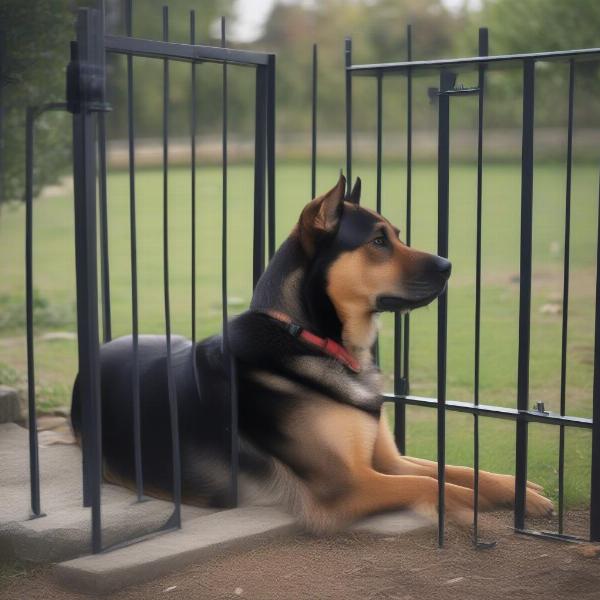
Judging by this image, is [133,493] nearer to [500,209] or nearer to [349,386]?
[349,386]

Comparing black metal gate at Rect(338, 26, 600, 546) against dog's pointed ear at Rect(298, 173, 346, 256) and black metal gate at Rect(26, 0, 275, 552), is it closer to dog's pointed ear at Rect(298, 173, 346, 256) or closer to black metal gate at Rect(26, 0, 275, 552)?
dog's pointed ear at Rect(298, 173, 346, 256)

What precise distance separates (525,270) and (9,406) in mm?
3536

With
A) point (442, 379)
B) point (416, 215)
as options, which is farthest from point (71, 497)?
point (416, 215)

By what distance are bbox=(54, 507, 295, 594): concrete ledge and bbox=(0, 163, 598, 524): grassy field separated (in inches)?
70.0

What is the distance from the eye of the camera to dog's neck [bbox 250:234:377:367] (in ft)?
16.0

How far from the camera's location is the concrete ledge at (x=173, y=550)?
4.30 metres

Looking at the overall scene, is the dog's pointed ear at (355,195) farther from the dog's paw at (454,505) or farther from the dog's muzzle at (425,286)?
the dog's paw at (454,505)

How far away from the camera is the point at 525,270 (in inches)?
190

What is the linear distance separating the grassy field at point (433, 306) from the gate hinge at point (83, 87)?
10.6 feet

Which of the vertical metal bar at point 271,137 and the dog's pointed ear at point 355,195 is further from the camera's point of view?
the vertical metal bar at point 271,137

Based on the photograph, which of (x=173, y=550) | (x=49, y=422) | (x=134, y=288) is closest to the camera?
(x=173, y=550)

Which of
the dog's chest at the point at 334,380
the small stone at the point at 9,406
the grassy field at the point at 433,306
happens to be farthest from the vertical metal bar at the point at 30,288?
the grassy field at the point at 433,306

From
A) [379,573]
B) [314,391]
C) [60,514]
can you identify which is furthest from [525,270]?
[60,514]

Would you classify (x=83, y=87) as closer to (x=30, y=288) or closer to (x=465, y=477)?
(x=30, y=288)
